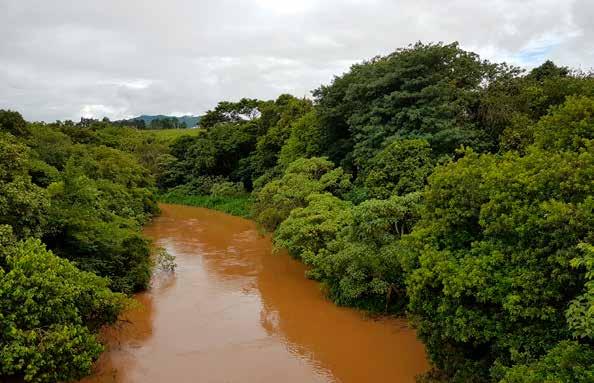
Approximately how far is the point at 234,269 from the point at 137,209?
12.1 metres

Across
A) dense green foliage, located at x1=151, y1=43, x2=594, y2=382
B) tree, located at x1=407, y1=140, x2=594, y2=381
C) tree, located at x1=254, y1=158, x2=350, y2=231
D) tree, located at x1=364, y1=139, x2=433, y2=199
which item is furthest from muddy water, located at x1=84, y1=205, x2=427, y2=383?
tree, located at x1=364, y1=139, x2=433, y2=199

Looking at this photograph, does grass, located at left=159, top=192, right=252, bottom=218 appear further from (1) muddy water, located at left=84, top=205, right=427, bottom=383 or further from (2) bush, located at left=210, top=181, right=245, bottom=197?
(1) muddy water, located at left=84, top=205, right=427, bottom=383

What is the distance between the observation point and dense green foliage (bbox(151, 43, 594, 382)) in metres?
7.82

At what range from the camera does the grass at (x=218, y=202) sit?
114 ft

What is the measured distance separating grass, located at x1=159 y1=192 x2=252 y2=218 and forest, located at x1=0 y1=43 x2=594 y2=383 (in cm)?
704

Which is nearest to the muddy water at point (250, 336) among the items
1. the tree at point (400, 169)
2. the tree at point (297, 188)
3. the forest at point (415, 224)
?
the forest at point (415, 224)

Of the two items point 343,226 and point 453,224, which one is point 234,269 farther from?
point 453,224

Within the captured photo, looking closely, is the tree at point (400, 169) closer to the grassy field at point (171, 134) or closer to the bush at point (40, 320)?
the bush at point (40, 320)

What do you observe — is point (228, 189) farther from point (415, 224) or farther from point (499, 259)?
point (499, 259)

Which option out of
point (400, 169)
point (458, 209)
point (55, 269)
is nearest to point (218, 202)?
point (400, 169)

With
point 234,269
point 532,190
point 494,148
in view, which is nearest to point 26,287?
point 532,190

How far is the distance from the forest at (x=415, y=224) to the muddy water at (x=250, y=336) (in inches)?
38.0

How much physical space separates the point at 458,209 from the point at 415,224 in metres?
4.52

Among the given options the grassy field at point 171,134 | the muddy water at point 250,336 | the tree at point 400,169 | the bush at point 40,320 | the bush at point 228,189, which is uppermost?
the grassy field at point 171,134
